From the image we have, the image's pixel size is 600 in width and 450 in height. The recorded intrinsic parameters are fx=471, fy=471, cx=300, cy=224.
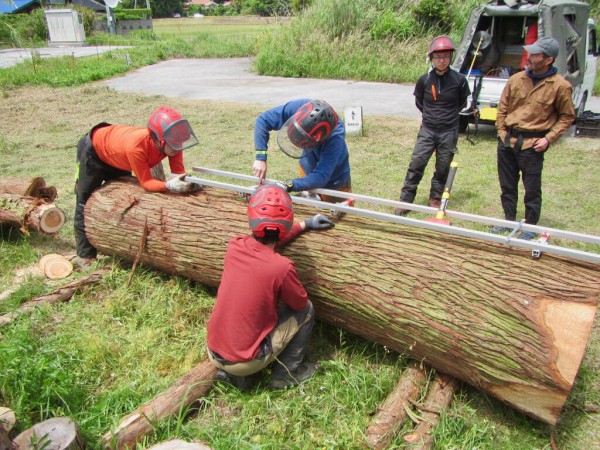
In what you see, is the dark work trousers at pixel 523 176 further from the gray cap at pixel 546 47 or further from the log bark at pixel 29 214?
the log bark at pixel 29 214

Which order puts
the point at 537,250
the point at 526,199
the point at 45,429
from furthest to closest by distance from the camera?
the point at 526,199 → the point at 537,250 → the point at 45,429

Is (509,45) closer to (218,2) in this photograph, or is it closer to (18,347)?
(18,347)

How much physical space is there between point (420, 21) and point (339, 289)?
15919mm

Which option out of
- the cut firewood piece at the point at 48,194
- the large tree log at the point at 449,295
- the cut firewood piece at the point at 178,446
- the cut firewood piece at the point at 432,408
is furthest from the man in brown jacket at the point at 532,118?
the cut firewood piece at the point at 48,194

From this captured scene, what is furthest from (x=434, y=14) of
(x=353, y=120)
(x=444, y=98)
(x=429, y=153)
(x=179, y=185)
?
(x=179, y=185)

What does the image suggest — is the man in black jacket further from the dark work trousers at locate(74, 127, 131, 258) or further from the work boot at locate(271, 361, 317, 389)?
the dark work trousers at locate(74, 127, 131, 258)

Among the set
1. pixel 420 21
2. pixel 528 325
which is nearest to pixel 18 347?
pixel 528 325

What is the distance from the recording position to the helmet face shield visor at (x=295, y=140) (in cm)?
351

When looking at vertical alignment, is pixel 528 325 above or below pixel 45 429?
above

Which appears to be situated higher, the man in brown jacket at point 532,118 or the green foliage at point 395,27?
the green foliage at point 395,27

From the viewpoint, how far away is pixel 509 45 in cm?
988

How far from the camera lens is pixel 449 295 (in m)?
2.77

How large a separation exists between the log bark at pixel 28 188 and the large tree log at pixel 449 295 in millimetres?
2564

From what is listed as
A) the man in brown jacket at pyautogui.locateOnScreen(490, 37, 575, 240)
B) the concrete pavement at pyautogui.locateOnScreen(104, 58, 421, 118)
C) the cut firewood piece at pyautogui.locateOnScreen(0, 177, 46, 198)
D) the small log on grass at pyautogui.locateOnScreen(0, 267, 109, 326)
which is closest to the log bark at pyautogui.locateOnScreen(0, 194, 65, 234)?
the cut firewood piece at pyautogui.locateOnScreen(0, 177, 46, 198)
